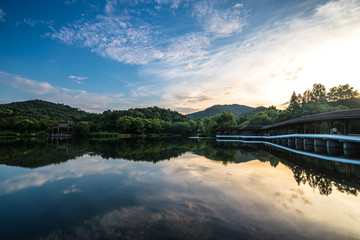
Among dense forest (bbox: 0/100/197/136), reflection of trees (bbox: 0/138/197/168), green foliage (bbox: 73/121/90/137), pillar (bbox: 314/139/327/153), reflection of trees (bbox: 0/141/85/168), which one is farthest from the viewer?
dense forest (bbox: 0/100/197/136)

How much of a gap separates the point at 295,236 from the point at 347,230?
1575mm

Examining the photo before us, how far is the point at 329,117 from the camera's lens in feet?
57.0

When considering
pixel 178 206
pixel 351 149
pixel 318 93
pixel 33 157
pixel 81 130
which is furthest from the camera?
pixel 318 93

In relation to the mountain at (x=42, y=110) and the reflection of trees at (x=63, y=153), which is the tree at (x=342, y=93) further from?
the mountain at (x=42, y=110)

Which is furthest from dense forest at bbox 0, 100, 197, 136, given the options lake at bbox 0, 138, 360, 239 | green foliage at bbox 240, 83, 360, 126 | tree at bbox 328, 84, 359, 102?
tree at bbox 328, 84, 359, 102

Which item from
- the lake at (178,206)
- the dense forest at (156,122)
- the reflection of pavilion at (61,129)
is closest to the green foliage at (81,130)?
the dense forest at (156,122)

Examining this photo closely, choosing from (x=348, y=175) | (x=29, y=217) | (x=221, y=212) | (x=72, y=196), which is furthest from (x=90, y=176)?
(x=348, y=175)

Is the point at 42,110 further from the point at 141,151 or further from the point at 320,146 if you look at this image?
the point at 320,146

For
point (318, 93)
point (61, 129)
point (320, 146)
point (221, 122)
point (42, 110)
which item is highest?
point (318, 93)

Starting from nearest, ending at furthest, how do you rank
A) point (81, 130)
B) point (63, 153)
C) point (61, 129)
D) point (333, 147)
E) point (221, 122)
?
point (63, 153), point (333, 147), point (81, 130), point (221, 122), point (61, 129)

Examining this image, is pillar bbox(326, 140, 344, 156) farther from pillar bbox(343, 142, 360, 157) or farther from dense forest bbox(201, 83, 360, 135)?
dense forest bbox(201, 83, 360, 135)

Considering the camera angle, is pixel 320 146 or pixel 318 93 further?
pixel 318 93

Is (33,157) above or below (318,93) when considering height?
below

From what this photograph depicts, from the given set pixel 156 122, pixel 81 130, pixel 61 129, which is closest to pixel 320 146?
pixel 81 130
